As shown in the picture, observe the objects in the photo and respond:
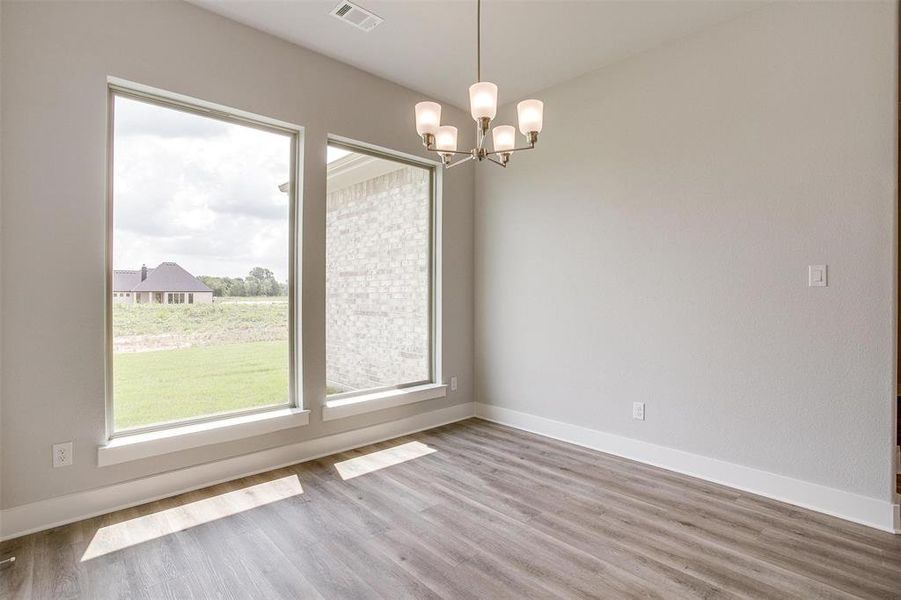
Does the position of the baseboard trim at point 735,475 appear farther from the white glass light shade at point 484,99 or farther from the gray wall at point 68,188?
the white glass light shade at point 484,99

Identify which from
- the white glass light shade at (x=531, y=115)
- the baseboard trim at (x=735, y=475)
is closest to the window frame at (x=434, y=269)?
the baseboard trim at (x=735, y=475)

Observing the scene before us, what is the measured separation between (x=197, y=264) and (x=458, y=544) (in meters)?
2.38

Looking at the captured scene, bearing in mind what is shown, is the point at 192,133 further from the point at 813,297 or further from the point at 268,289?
the point at 813,297

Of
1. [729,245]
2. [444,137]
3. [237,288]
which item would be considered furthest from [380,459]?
[729,245]

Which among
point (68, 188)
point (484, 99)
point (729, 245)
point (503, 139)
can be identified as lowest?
point (729, 245)

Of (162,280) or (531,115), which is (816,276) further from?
(162,280)

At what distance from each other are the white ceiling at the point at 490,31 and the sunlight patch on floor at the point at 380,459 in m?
3.02

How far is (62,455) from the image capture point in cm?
244

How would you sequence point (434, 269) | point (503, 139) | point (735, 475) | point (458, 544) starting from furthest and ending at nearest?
point (434, 269) → point (735, 475) → point (503, 139) → point (458, 544)

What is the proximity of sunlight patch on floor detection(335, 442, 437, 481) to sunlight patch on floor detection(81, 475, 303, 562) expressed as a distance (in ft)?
1.13

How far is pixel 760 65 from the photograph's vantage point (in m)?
2.84

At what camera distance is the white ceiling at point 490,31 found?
2852 millimetres

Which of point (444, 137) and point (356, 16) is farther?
point (356, 16)

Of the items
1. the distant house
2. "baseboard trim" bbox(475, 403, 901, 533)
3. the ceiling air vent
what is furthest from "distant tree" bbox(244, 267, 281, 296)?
"baseboard trim" bbox(475, 403, 901, 533)
